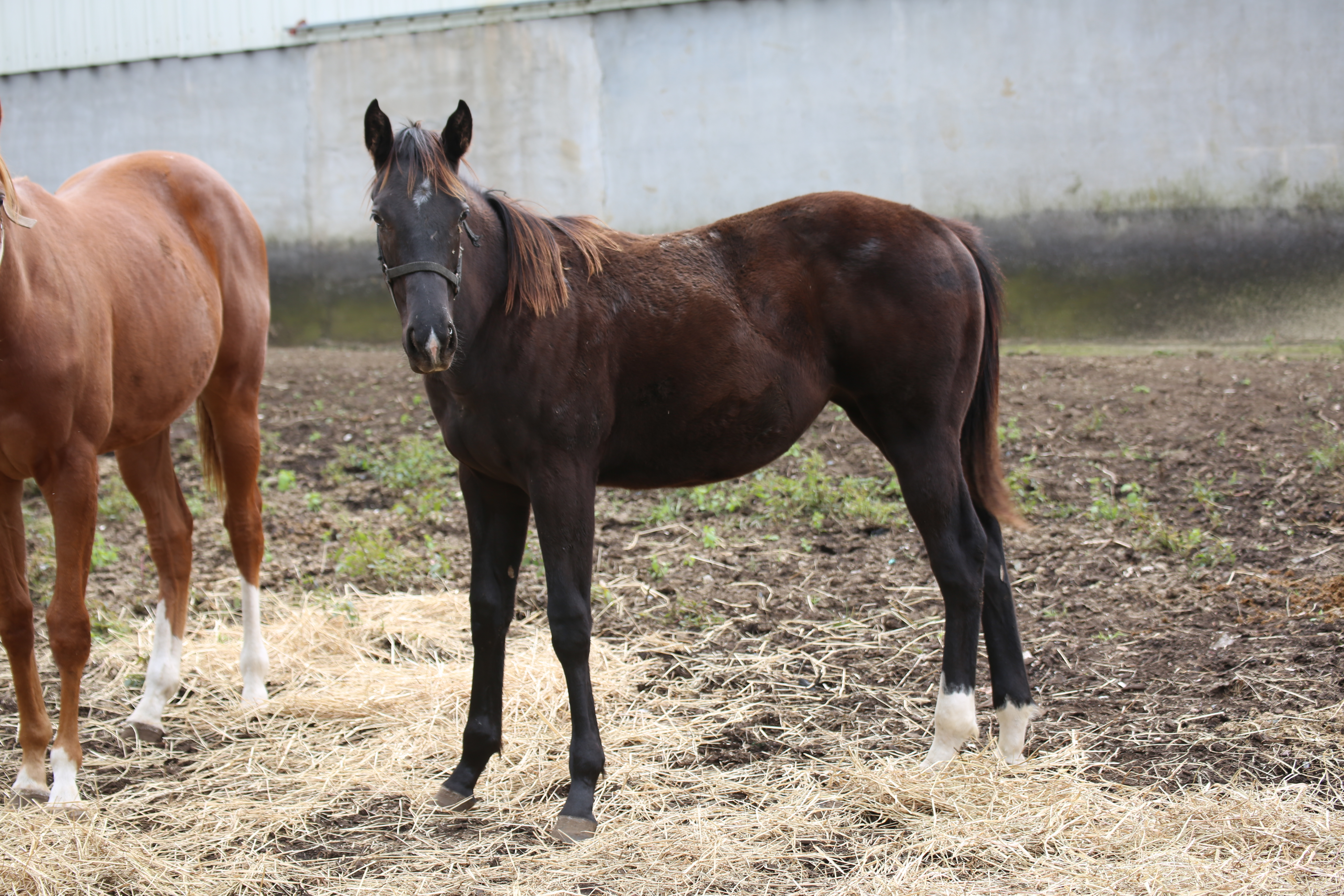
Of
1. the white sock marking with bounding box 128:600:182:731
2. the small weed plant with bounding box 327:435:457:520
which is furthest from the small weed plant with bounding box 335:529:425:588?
the white sock marking with bounding box 128:600:182:731

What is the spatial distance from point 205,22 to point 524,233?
1044cm

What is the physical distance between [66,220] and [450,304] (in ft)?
5.93

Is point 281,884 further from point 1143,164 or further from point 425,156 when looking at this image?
point 1143,164

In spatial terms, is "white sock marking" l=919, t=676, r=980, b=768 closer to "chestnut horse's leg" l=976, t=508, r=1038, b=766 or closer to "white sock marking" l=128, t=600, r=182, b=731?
"chestnut horse's leg" l=976, t=508, r=1038, b=766

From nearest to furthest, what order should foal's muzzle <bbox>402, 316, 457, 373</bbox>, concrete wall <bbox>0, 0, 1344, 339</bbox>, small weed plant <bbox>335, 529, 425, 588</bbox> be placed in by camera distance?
foal's muzzle <bbox>402, 316, 457, 373</bbox> < small weed plant <bbox>335, 529, 425, 588</bbox> < concrete wall <bbox>0, 0, 1344, 339</bbox>

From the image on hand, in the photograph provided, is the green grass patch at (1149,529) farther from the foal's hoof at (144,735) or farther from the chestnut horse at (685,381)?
the foal's hoof at (144,735)

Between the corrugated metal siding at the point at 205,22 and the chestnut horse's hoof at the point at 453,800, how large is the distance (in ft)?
28.5

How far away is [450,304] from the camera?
2.89 m

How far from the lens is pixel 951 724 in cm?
342

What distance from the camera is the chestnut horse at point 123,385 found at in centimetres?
331

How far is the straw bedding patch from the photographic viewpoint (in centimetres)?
284

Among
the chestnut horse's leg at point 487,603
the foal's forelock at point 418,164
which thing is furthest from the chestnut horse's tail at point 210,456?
the foal's forelock at point 418,164

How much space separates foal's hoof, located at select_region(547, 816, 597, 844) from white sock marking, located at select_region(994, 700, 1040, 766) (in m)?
1.39

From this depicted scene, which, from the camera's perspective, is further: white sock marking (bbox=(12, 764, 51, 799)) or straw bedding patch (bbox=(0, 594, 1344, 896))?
white sock marking (bbox=(12, 764, 51, 799))
